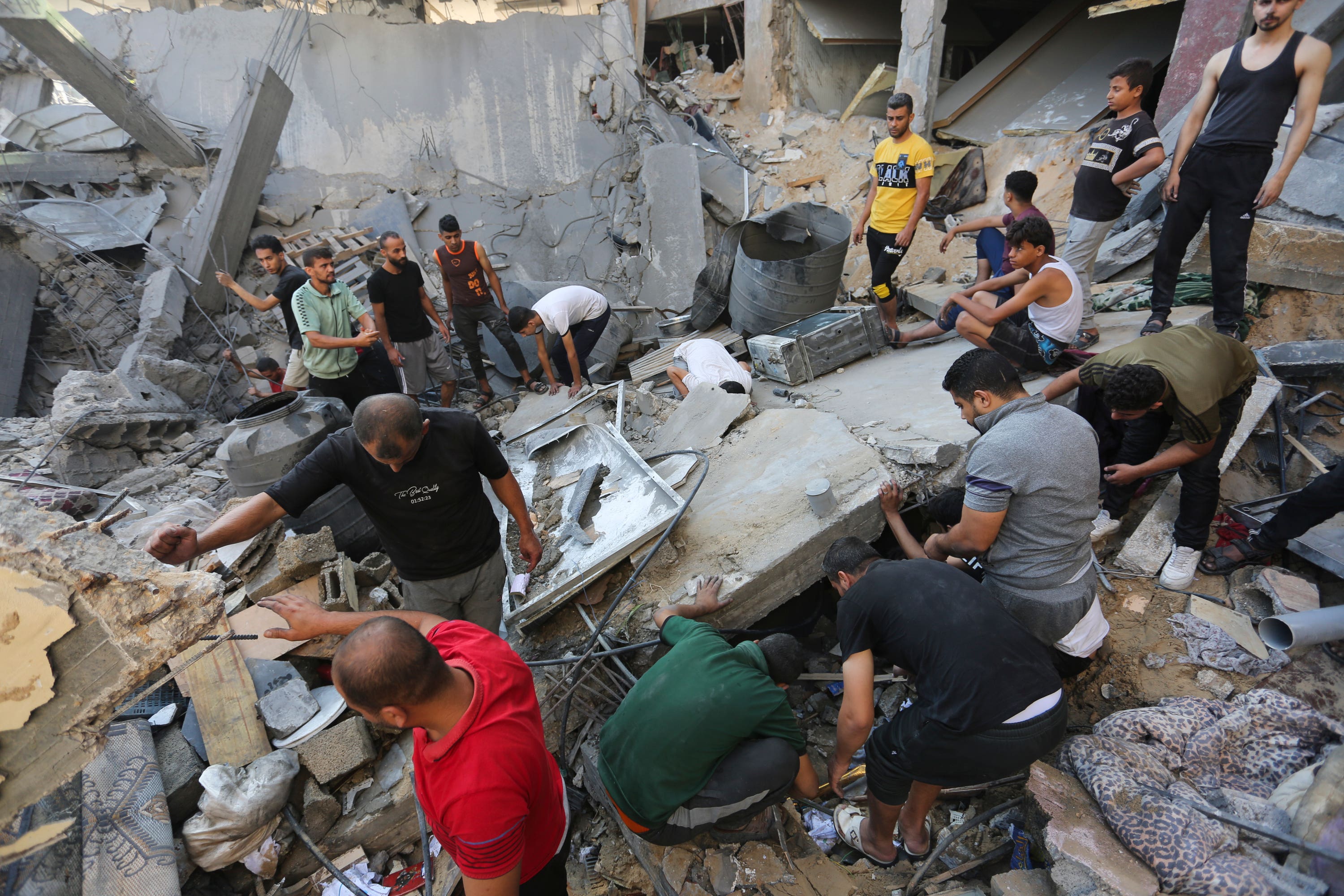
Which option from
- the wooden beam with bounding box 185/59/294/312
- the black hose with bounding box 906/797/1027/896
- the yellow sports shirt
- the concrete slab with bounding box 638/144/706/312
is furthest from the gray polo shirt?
the wooden beam with bounding box 185/59/294/312

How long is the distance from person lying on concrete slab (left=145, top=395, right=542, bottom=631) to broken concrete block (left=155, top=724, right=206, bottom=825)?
90 centimetres

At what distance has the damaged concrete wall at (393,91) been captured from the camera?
9.32 metres

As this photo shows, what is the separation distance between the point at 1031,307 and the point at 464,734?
3954 millimetres

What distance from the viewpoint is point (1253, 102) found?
3.44m

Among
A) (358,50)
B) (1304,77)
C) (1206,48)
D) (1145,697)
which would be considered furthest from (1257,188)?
(358,50)

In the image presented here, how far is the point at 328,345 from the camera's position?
4832mm

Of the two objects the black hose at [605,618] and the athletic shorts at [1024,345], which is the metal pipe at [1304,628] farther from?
the black hose at [605,618]

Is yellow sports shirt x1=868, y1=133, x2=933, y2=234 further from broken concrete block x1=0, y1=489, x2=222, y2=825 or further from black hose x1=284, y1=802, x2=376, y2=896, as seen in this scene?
black hose x1=284, y1=802, x2=376, y2=896

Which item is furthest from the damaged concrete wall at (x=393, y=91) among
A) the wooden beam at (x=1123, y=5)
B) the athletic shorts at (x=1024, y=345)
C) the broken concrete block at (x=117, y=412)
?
the athletic shorts at (x=1024, y=345)

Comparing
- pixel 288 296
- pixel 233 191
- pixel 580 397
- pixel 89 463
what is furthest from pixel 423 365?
pixel 233 191

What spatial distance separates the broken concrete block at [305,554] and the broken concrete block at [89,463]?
3514 mm

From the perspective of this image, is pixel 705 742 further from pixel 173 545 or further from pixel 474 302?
pixel 474 302

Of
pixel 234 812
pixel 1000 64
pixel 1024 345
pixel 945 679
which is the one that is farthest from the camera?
pixel 1000 64

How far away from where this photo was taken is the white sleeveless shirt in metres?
3.78
